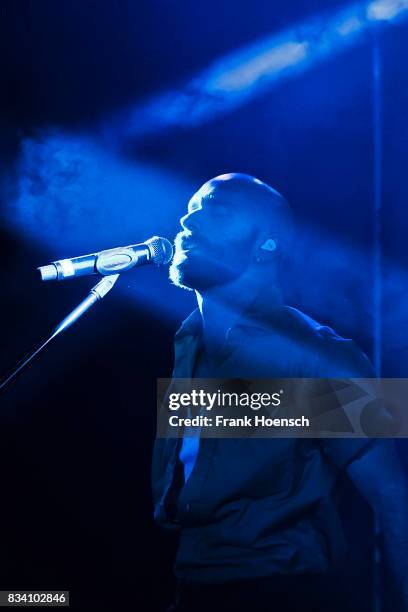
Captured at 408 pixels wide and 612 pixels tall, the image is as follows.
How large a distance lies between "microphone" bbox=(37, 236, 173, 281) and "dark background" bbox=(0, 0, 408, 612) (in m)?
0.65

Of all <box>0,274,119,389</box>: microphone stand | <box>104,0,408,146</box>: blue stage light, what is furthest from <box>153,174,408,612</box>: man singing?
<box>104,0,408,146</box>: blue stage light

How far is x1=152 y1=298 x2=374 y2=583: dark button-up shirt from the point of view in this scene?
1688mm

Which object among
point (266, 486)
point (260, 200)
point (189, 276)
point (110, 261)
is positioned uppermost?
point (260, 200)

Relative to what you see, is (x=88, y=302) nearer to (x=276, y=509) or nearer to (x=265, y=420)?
(x=265, y=420)

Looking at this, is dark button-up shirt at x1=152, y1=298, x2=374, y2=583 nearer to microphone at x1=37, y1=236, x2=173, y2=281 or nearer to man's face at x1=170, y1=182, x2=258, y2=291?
man's face at x1=170, y1=182, x2=258, y2=291

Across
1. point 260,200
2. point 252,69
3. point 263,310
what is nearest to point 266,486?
point 263,310

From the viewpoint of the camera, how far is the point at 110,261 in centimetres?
159

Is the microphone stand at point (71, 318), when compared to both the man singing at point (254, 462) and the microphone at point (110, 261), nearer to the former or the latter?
the microphone at point (110, 261)

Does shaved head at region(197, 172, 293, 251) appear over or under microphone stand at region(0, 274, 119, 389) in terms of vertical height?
over

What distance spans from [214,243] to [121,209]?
68 cm

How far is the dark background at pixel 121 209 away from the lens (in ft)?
7.06

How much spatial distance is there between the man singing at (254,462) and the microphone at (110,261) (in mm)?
248

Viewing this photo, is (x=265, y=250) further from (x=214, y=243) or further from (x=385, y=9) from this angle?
(x=385, y=9)

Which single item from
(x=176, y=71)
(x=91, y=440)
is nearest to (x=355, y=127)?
(x=176, y=71)
